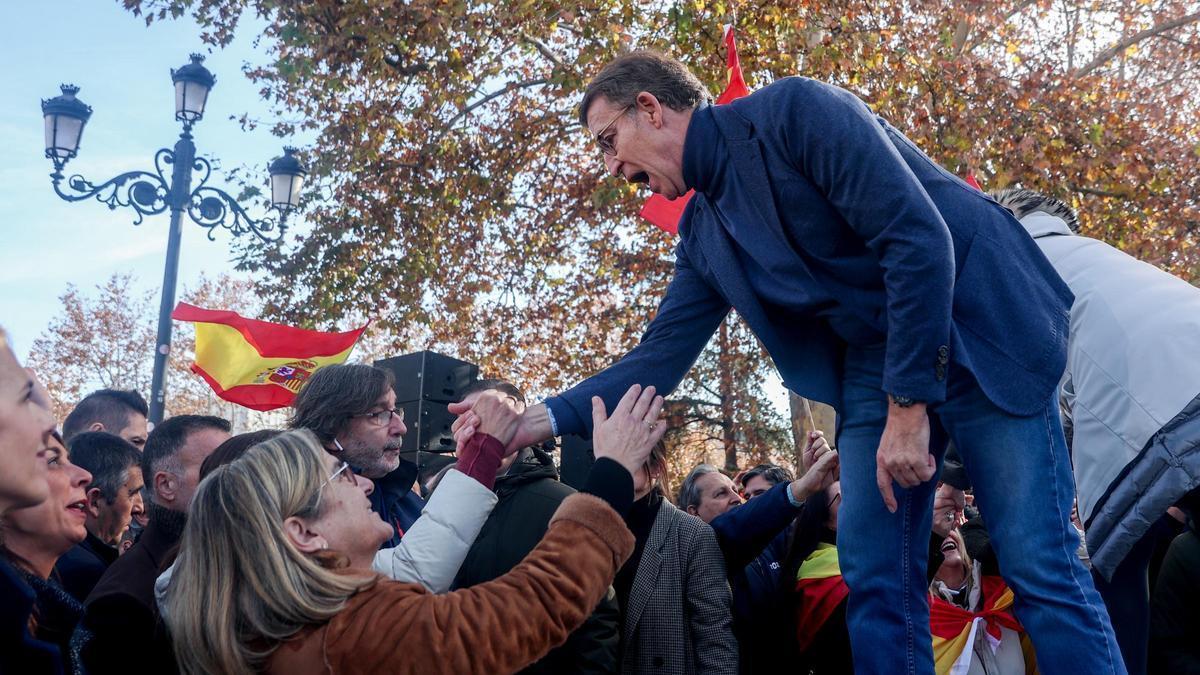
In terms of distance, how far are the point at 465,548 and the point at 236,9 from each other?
12991 mm

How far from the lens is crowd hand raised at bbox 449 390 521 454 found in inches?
116

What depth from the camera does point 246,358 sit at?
31.3ft

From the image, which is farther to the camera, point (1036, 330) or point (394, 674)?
point (1036, 330)

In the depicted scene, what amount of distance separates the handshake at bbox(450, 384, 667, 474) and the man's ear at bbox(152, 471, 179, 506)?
158 cm

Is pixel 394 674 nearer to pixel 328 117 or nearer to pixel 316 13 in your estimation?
pixel 316 13

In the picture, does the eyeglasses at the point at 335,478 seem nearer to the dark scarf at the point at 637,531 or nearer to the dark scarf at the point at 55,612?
the dark scarf at the point at 55,612

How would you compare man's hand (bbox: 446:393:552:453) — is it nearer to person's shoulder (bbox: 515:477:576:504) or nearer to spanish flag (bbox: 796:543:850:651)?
person's shoulder (bbox: 515:477:576:504)

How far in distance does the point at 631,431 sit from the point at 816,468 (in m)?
1.82

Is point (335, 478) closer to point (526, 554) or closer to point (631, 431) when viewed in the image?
point (631, 431)

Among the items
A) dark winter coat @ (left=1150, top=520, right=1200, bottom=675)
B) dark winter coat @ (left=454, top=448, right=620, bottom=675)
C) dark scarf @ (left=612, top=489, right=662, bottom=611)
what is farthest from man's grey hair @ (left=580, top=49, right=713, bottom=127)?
dark winter coat @ (left=1150, top=520, right=1200, bottom=675)

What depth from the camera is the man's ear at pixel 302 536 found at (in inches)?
100

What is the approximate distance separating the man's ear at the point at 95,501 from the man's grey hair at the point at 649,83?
2.99 m

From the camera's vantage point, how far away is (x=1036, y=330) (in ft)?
8.51

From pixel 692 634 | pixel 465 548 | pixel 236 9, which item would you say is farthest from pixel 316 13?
pixel 465 548
